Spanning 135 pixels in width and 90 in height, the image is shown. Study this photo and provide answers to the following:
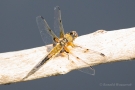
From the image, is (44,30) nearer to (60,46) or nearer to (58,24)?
(58,24)

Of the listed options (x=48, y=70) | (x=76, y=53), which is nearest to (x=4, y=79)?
(x=48, y=70)

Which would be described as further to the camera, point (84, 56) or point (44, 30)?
point (44, 30)

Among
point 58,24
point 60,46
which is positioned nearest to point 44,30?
point 58,24

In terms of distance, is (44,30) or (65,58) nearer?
(65,58)

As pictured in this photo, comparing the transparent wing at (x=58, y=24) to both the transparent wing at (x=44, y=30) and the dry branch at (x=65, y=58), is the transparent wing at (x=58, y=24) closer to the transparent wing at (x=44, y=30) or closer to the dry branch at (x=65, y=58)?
the transparent wing at (x=44, y=30)

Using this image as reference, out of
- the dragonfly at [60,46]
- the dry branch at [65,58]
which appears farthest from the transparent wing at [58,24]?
the dry branch at [65,58]

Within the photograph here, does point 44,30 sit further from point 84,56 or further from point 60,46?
point 84,56

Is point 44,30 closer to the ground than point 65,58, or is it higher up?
higher up

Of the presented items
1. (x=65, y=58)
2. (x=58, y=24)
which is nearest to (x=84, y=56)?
(x=65, y=58)

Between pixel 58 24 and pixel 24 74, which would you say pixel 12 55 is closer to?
pixel 24 74

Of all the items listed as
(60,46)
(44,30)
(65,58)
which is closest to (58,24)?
(44,30)
